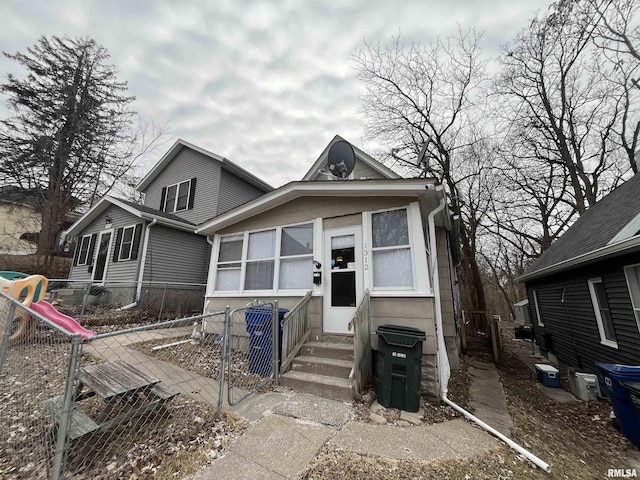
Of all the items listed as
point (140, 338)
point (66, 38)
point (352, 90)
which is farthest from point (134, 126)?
point (140, 338)

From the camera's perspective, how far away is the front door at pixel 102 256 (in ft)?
35.4

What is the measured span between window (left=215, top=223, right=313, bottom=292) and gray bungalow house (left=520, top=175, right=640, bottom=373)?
582 cm

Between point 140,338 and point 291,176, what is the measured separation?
16.1 meters

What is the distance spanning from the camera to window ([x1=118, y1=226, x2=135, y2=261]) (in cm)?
1022

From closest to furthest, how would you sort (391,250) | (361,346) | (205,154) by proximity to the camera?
(361,346) → (391,250) → (205,154)

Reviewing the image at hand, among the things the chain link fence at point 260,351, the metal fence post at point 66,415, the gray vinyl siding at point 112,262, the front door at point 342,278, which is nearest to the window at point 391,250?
the front door at point 342,278

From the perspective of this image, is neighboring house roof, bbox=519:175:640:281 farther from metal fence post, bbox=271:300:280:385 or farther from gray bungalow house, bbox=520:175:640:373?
metal fence post, bbox=271:300:280:385

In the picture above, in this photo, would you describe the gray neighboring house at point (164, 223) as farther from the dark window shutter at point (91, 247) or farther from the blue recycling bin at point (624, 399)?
the blue recycling bin at point (624, 399)

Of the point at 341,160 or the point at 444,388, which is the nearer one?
the point at 444,388

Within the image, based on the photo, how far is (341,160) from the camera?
21.8ft

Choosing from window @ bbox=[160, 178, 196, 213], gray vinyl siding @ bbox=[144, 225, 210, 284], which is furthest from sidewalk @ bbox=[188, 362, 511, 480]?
window @ bbox=[160, 178, 196, 213]

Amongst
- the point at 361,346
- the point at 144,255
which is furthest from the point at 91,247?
the point at 361,346

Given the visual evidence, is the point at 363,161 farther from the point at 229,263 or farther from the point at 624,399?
the point at 624,399

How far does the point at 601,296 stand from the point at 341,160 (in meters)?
7.21
